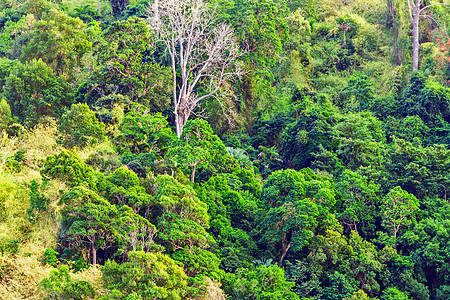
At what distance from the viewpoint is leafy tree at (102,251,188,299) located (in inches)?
585

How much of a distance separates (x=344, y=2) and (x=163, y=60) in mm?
17310

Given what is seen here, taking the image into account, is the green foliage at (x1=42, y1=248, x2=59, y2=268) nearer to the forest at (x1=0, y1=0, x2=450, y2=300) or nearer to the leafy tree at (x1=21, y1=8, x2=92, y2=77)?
the forest at (x1=0, y1=0, x2=450, y2=300)

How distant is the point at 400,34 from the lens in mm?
34250

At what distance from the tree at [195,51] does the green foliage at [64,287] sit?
14.5 m

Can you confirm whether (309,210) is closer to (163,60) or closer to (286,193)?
(286,193)

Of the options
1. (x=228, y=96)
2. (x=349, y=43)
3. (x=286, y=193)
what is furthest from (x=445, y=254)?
(x=349, y=43)

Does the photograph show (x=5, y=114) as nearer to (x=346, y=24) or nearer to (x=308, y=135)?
(x=308, y=135)

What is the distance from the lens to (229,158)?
83.0ft

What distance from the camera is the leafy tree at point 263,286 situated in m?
17.5

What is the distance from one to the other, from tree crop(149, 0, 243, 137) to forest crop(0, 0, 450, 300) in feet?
0.50

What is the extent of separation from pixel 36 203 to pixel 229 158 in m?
9.78

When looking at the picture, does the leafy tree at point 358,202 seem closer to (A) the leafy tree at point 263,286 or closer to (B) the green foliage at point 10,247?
(A) the leafy tree at point 263,286

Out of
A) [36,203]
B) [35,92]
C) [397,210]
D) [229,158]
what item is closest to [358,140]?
[397,210]

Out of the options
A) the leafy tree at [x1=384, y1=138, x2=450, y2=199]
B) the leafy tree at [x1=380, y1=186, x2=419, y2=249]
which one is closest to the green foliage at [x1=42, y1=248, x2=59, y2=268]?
the leafy tree at [x1=380, y1=186, x2=419, y2=249]
